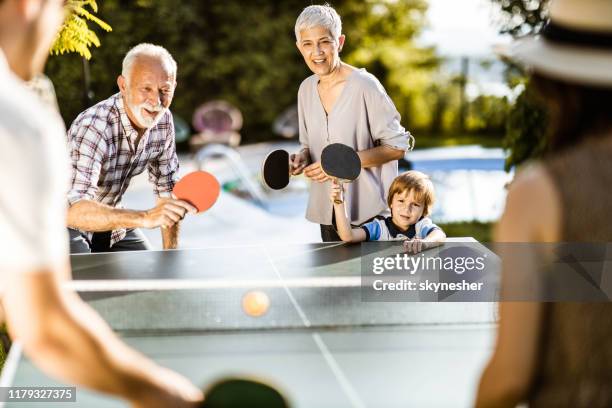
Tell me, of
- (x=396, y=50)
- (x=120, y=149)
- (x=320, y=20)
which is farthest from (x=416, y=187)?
(x=396, y=50)

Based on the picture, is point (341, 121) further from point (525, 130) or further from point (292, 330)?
point (525, 130)

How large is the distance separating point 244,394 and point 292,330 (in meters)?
1.28

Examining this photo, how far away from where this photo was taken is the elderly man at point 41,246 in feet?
4.74

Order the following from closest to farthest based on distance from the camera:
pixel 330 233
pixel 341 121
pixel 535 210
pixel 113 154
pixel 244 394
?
pixel 535 210
pixel 244 394
pixel 113 154
pixel 341 121
pixel 330 233

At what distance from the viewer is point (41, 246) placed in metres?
1.46

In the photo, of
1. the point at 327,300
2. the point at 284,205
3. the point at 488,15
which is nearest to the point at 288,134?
the point at 284,205

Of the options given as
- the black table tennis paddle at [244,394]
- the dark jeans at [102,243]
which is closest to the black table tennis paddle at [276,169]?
the dark jeans at [102,243]

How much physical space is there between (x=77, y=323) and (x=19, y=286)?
0.13 m

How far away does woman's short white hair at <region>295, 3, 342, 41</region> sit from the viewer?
4.34 meters

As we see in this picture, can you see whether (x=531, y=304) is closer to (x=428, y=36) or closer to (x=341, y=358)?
(x=341, y=358)

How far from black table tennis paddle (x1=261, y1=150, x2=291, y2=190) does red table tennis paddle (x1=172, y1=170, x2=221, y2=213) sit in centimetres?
69

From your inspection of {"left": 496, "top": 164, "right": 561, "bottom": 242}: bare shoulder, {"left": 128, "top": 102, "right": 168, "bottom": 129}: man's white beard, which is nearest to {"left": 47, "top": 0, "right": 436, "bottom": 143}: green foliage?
{"left": 128, "top": 102, "right": 168, "bottom": 129}: man's white beard

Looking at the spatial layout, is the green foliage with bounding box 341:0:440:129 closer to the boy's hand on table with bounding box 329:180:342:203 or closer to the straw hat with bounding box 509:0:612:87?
the boy's hand on table with bounding box 329:180:342:203

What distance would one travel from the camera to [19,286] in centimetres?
148
